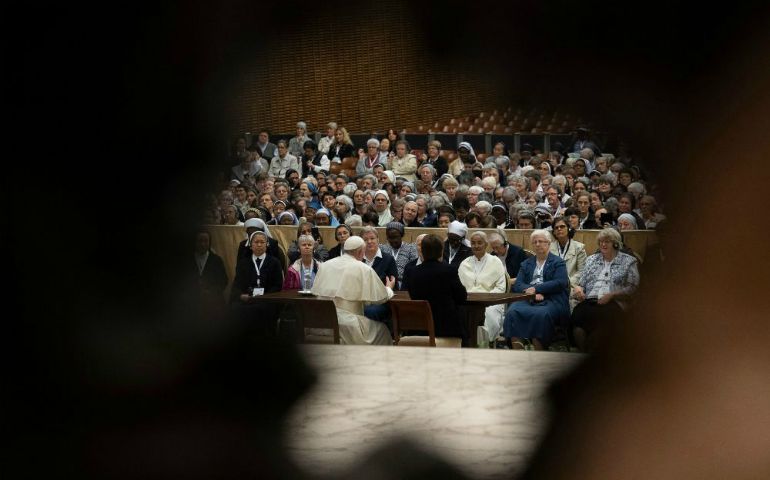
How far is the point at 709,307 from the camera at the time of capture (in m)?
1.12

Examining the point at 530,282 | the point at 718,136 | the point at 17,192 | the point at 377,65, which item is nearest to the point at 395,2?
the point at 718,136

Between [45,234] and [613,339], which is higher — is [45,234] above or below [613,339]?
above

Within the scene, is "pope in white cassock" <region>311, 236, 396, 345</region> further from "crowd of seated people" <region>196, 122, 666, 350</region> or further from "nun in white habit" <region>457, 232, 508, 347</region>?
"nun in white habit" <region>457, 232, 508, 347</region>

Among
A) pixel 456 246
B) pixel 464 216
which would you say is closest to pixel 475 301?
pixel 456 246

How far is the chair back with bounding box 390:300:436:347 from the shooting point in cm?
391

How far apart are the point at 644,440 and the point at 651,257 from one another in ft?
0.72

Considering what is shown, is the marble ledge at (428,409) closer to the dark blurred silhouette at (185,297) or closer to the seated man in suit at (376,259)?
the dark blurred silhouette at (185,297)

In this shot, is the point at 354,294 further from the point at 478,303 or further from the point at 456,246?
the point at 456,246

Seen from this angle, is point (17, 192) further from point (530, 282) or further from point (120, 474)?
point (530, 282)

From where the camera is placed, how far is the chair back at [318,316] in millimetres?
3875

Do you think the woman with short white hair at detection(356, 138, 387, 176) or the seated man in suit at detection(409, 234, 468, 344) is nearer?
the seated man in suit at detection(409, 234, 468, 344)

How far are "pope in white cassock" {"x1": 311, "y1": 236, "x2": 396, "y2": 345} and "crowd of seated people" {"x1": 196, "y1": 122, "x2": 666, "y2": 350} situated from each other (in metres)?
0.08

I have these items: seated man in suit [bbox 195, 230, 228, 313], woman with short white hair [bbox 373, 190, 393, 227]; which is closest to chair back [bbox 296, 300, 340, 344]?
seated man in suit [bbox 195, 230, 228, 313]

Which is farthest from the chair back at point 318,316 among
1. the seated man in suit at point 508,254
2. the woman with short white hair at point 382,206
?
the woman with short white hair at point 382,206
